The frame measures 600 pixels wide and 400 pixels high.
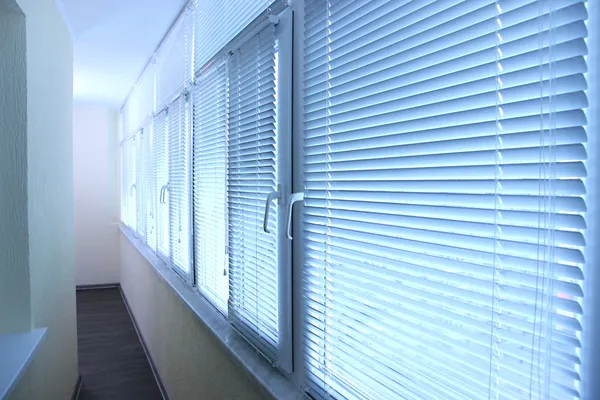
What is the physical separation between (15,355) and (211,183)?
115 centimetres

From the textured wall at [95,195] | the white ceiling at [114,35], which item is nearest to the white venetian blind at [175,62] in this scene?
the white ceiling at [114,35]

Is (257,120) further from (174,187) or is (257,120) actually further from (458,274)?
(174,187)

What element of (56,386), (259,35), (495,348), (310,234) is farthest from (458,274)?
(56,386)

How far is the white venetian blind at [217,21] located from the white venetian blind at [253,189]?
0.48 feet

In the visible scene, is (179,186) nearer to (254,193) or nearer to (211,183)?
(211,183)

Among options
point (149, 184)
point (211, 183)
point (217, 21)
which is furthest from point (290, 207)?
point (149, 184)

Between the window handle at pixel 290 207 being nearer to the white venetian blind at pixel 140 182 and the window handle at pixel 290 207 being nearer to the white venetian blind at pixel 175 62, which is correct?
the white venetian blind at pixel 175 62

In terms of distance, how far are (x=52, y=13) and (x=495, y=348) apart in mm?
2811

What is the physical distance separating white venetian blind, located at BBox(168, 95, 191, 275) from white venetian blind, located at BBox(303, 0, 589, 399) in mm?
1828

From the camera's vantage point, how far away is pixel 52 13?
2.50 m

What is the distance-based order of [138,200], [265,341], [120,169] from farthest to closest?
[120,169], [138,200], [265,341]

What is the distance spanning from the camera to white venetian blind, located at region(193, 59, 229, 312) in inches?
85.7

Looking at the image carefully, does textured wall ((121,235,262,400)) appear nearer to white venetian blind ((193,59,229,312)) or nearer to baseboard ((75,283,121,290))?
white venetian blind ((193,59,229,312))

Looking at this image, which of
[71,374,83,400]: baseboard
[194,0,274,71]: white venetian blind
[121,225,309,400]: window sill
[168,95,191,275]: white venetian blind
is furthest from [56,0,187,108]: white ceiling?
[71,374,83,400]: baseboard
